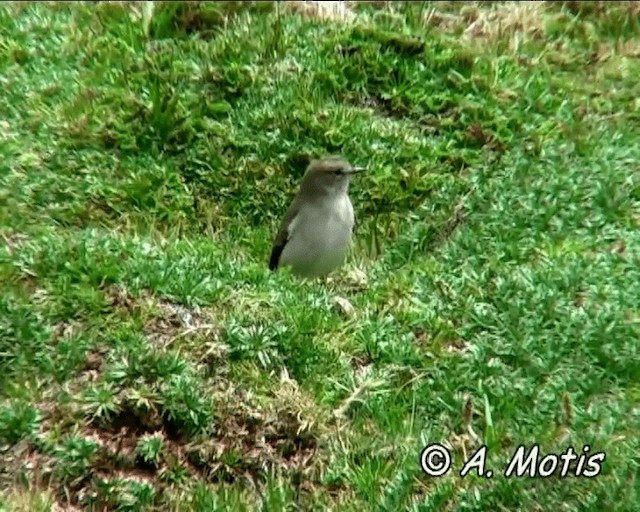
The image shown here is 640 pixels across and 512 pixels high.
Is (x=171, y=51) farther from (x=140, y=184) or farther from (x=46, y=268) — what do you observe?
(x=46, y=268)

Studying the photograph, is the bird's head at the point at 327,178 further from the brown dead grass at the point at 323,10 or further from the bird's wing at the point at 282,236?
the brown dead grass at the point at 323,10

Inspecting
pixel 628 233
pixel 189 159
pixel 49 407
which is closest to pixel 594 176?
pixel 628 233

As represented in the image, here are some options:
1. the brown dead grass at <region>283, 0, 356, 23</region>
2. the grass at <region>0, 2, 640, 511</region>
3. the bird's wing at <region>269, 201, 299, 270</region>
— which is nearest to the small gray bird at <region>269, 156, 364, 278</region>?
the bird's wing at <region>269, 201, 299, 270</region>

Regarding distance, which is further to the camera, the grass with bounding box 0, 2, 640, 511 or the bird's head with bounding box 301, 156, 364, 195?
the bird's head with bounding box 301, 156, 364, 195

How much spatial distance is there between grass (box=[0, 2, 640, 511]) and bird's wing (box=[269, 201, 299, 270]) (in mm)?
203

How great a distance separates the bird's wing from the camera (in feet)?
27.1

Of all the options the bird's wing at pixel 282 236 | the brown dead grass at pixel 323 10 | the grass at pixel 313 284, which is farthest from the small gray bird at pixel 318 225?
the brown dead grass at pixel 323 10

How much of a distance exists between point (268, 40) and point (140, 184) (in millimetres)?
1803

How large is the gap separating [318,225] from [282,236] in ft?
0.89

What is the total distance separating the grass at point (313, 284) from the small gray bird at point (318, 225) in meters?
0.22

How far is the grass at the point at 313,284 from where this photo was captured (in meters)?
6.26

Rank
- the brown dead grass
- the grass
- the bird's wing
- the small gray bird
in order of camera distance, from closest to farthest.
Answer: the grass, the small gray bird, the bird's wing, the brown dead grass

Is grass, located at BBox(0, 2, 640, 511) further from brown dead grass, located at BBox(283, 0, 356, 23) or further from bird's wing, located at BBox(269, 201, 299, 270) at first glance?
bird's wing, located at BBox(269, 201, 299, 270)

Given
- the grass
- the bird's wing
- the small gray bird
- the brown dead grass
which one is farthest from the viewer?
the brown dead grass
